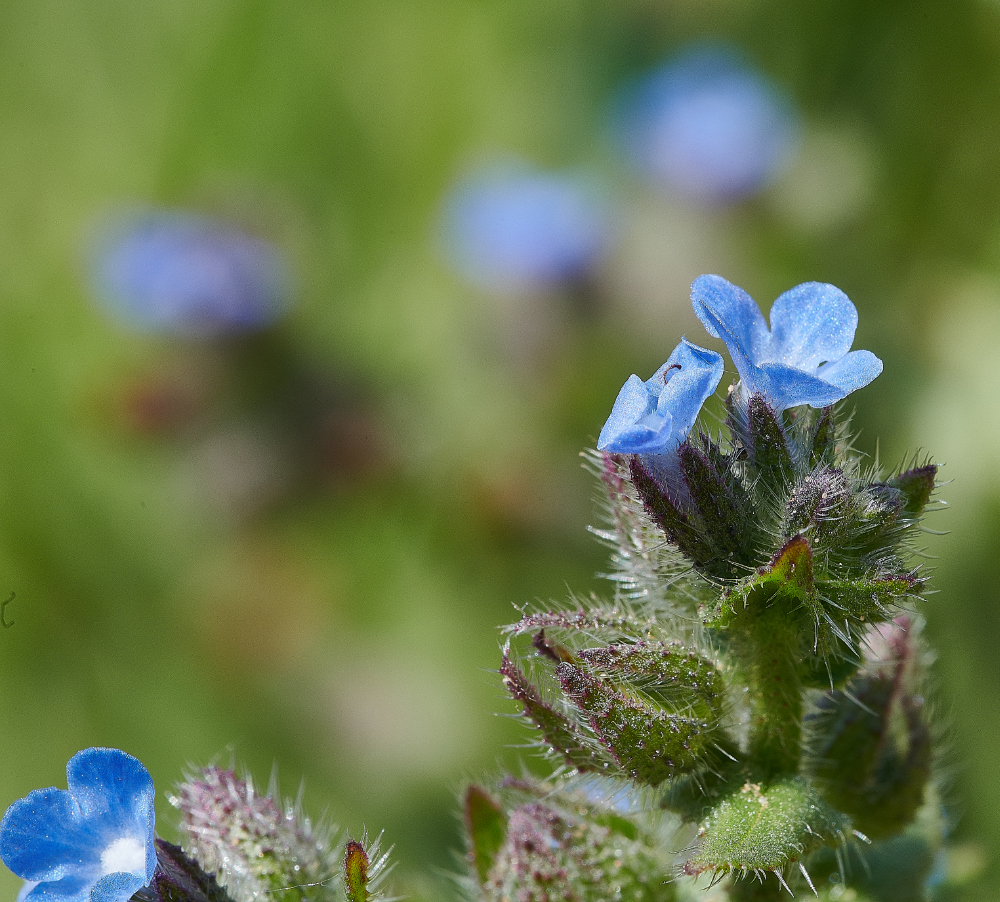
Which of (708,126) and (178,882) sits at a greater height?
(708,126)

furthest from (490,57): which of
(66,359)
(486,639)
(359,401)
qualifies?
(486,639)

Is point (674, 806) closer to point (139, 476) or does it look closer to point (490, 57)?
point (139, 476)


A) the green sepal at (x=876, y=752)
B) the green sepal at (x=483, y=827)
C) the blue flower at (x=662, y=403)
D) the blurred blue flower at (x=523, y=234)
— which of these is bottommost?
the green sepal at (x=876, y=752)

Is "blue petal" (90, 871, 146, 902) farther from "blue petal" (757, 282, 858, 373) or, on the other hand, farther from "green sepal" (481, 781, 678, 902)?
"blue petal" (757, 282, 858, 373)

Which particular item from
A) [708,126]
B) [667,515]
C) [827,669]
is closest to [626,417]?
[667,515]

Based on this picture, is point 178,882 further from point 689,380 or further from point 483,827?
point 689,380

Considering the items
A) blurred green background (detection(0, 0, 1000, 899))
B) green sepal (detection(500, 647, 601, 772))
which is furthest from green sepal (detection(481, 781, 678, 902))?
blurred green background (detection(0, 0, 1000, 899))

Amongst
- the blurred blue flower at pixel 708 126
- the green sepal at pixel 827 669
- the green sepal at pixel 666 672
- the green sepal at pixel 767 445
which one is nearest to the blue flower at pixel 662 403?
the green sepal at pixel 767 445

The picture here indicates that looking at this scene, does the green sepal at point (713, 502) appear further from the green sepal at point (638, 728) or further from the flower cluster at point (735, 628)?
the green sepal at point (638, 728)
